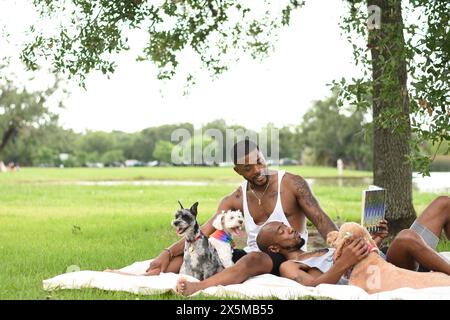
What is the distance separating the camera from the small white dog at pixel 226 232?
20.5 ft

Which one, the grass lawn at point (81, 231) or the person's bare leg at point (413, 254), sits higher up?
the person's bare leg at point (413, 254)

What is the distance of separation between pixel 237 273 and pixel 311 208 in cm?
100

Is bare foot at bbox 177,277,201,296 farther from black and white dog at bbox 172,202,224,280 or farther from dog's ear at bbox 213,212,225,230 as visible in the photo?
dog's ear at bbox 213,212,225,230

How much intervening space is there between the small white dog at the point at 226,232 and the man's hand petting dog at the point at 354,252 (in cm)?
106

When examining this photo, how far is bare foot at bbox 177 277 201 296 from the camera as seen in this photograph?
6.01 m

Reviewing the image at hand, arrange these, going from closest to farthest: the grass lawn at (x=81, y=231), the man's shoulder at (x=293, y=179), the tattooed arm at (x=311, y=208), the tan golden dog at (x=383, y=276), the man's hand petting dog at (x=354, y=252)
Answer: the man's hand petting dog at (x=354, y=252) → the tan golden dog at (x=383, y=276) → the tattooed arm at (x=311, y=208) → the man's shoulder at (x=293, y=179) → the grass lawn at (x=81, y=231)

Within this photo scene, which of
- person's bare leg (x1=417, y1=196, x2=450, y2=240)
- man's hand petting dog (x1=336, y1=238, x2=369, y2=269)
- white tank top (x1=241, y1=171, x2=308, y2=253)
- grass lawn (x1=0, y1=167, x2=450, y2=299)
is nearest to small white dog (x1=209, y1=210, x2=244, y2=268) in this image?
white tank top (x1=241, y1=171, x2=308, y2=253)

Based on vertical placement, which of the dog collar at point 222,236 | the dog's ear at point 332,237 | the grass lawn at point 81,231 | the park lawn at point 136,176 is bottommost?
the park lawn at point 136,176

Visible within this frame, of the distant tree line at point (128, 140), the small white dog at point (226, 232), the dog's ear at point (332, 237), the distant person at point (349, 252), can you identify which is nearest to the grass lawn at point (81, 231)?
the small white dog at point (226, 232)

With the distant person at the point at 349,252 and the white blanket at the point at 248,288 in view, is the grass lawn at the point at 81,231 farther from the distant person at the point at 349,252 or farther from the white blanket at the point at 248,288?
the distant person at the point at 349,252

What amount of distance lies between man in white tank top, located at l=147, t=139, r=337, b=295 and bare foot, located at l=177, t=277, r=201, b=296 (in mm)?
515

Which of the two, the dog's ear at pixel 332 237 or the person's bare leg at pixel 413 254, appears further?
the person's bare leg at pixel 413 254

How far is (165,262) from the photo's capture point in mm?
6812
